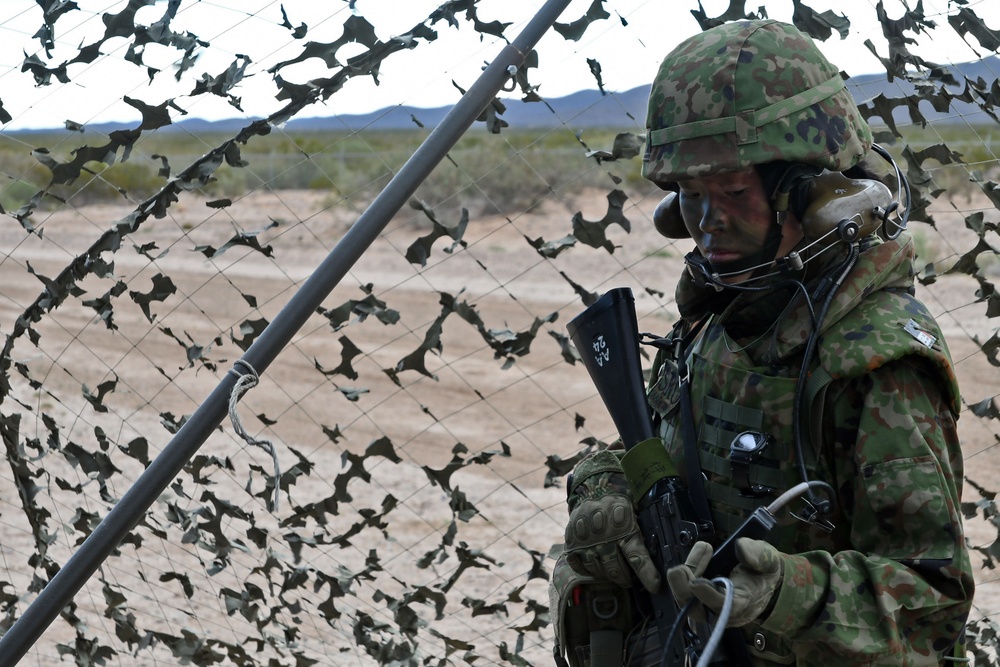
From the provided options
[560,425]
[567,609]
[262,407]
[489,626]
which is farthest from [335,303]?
[567,609]

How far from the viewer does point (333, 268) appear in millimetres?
1993

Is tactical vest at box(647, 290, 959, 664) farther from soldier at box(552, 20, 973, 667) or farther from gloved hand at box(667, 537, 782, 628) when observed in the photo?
gloved hand at box(667, 537, 782, 628)

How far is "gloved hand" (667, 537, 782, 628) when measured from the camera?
58.2 inches

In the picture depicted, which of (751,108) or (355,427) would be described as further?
(355,427)

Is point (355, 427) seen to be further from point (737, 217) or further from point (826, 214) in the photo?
point (826, 214)

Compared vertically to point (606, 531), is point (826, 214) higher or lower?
higher

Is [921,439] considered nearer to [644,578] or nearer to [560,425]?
[644,578]

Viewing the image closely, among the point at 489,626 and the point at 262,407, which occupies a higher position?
the point at 262,407

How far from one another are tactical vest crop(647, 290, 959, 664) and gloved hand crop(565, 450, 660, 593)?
0.47ft

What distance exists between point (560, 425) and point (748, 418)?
775 centimetres

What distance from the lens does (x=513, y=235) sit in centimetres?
2038

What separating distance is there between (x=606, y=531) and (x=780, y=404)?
392mm

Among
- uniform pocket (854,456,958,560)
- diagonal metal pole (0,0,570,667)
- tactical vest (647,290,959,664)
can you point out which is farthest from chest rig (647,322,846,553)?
diagonal metal pole (0,0,570,667)

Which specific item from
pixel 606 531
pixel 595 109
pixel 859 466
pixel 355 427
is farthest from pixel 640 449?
pixel 355 427
